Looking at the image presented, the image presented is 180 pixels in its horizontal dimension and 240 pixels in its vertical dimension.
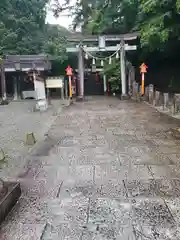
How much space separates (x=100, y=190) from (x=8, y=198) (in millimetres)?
1184

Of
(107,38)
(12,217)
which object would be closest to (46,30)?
(107,38)

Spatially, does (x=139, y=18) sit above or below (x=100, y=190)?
Result: above

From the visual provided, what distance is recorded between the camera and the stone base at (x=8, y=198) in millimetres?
3086

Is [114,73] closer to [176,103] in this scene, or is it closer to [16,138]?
[176,103]

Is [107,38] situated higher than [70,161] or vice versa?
[107,38]

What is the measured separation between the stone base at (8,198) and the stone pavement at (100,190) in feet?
0.24

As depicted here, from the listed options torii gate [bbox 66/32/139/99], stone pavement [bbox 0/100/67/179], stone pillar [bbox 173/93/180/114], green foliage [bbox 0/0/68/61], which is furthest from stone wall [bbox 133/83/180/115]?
green foliage [bbox 0/0/68/61]

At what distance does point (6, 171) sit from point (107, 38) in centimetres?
1379

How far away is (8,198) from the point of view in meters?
3.26

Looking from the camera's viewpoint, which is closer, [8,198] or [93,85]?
[8,198]

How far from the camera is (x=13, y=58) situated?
63.1 feet

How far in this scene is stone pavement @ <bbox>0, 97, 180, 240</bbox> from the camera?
2.83m

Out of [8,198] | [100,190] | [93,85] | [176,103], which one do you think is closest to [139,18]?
[93,85]

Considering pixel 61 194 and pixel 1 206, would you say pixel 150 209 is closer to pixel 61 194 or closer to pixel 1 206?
pixel 61 194
